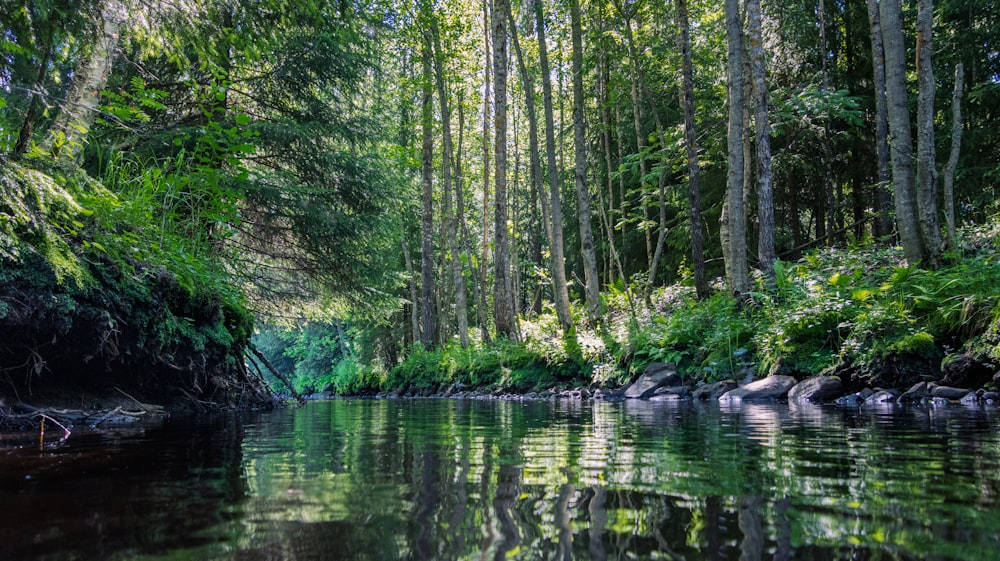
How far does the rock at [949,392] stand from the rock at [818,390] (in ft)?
3.63

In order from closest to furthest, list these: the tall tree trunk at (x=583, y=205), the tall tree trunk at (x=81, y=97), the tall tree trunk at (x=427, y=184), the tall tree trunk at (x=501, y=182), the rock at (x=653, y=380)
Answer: the tall tree trunk at (x=81, y=97) < the rock at (x=653, y=380) < the tall tree trunk at (x=501, y=182) < the tall tree trunk at (x=583, y=205) < the tall tree trunk at (x=427, y=184)

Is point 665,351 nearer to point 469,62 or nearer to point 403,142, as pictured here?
point 469,62

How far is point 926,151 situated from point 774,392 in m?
4.66

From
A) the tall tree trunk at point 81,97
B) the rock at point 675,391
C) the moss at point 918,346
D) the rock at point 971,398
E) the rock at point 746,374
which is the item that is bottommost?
the rock at point 675,391

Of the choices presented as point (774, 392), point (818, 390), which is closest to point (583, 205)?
point (774, 392)

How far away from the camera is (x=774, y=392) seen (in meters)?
8.34

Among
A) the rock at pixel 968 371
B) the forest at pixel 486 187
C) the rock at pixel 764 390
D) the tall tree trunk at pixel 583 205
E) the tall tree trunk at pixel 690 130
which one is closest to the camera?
the forest at pixel 486 187

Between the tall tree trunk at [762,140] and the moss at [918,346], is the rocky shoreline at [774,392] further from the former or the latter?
the tall tree trunk at [762,140]

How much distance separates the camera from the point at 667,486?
2.06 m

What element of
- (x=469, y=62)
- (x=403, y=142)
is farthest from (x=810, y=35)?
(x=403, y=142)

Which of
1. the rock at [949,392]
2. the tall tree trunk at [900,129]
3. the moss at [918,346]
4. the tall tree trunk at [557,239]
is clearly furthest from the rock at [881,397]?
the tall tree trunk at [557,239]

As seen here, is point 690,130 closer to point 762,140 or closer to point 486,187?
point 762,140

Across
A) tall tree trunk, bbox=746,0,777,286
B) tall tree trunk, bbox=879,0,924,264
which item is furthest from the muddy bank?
tall tree trunk, bbox=879,0,924,264

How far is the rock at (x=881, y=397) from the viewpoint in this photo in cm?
700
